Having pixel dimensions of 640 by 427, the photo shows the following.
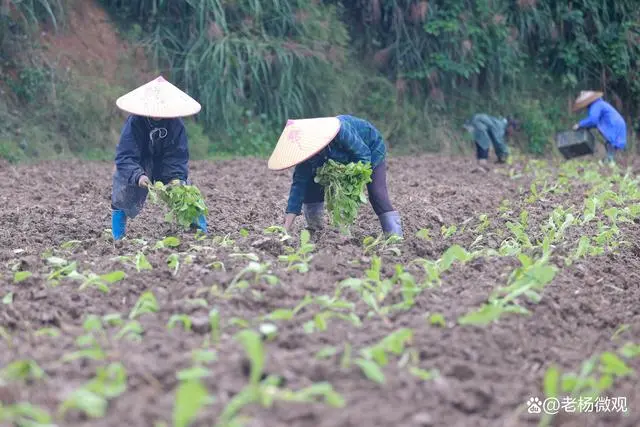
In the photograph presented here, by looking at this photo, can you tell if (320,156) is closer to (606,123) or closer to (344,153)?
(344,153)

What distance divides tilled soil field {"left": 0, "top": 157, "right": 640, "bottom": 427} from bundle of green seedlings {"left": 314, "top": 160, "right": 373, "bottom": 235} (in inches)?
7.1

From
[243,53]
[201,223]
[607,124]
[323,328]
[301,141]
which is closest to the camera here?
[323,328]

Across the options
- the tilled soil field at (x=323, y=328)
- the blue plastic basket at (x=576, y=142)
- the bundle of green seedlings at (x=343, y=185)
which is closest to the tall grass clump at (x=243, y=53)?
the blue plastic basket at (x=576, y=142)

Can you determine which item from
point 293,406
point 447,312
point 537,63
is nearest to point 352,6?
point 537,63

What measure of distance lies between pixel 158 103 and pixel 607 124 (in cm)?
880

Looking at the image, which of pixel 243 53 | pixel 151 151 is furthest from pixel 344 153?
pixel 243 53

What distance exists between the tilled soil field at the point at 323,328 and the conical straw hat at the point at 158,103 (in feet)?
2.57

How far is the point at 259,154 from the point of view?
1464 centimetres

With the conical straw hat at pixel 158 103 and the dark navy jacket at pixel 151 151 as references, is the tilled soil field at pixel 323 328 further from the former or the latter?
the conical straw hat at pixel 158 103

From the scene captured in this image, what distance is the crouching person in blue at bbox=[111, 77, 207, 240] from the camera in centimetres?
639

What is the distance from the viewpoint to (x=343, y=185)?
6.28m

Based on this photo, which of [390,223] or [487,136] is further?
[487,136]

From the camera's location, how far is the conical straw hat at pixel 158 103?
632 cm

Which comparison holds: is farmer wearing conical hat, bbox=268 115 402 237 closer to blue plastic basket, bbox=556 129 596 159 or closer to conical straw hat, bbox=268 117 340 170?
conical straw hat, bbox=268 117 340 170
